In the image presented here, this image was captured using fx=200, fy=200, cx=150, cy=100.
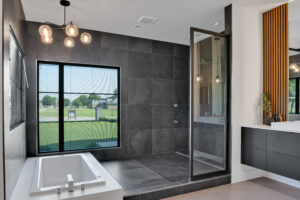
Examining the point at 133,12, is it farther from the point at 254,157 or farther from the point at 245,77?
the point at 254,157

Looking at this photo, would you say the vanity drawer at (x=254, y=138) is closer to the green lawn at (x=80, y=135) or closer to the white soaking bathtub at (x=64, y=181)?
the white soaking bathtub at (x=64, y=181)

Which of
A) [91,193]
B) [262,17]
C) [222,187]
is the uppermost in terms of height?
[262,17]

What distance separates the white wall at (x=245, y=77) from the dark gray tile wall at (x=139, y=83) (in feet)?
6.38

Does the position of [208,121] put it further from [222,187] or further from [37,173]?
[37,173]

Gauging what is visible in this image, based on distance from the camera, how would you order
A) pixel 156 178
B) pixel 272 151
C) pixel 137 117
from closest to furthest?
1. pixel 272 151
2. pixel 156 178
3. pixel 137 117

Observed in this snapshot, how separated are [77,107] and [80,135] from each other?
582 millimetres

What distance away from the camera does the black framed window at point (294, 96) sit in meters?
3.02

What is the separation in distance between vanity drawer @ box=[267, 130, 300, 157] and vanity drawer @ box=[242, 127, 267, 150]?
0.08 m

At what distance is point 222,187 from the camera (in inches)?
121

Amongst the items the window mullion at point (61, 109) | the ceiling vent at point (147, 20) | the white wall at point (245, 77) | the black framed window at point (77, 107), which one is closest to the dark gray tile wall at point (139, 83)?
the black framed window at point (77, 107)

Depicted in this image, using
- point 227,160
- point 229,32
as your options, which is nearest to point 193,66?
point 229,32

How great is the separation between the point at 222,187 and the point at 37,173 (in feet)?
8.88

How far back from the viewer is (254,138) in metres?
3.15

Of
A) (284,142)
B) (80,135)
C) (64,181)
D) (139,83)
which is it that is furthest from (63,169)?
(284,142)
